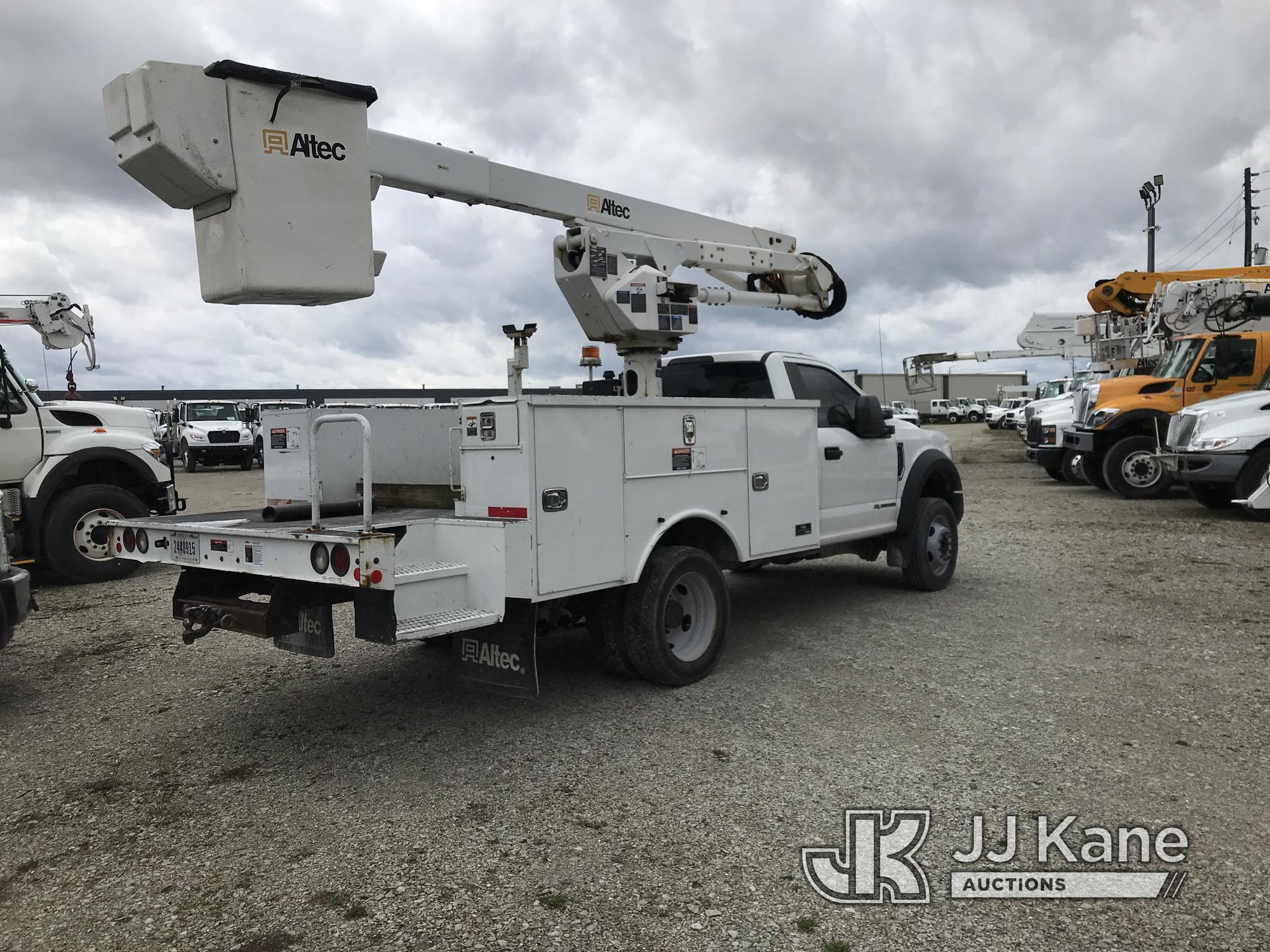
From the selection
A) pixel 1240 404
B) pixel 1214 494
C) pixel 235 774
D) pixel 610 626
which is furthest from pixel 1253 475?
pixel 235 774

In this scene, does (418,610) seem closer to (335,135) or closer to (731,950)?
(731,950)

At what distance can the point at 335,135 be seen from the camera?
4723mm

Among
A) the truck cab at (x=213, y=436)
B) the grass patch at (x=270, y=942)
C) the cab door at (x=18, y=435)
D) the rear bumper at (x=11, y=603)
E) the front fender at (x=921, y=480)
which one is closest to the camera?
the grass patch at (x=270, y=942)


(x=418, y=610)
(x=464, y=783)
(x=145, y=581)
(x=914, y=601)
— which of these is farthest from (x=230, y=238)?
(x=145, y=581)

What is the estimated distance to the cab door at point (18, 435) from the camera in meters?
8.76

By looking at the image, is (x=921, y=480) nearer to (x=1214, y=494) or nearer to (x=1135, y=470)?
(x=1214, y=494)

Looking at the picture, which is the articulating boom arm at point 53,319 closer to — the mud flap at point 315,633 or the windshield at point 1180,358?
the mud flap at point 315,633

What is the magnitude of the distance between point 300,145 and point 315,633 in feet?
8.02

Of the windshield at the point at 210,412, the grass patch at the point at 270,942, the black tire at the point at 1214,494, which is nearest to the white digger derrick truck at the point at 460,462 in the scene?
the grass patch at the point at 270,942

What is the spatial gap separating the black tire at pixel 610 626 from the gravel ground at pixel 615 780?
0.67ft

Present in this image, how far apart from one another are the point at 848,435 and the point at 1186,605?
3.13 metres

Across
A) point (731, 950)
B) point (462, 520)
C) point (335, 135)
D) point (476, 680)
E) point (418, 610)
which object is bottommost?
point (731, 950)

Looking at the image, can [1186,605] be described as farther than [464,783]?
Yes

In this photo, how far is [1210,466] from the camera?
12.4 m
